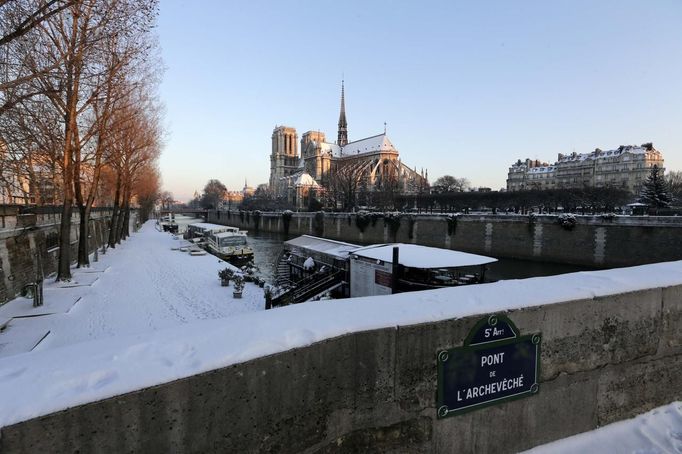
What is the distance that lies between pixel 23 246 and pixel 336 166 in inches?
4431

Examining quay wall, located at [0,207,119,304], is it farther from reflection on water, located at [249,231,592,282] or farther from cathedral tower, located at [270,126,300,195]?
cathedral tower, located at [270,126,300,195]

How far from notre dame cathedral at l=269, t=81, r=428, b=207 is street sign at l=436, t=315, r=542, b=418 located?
74.2 m

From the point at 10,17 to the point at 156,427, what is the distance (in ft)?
33.9

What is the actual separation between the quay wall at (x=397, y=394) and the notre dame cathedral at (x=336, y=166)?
73.6 meters

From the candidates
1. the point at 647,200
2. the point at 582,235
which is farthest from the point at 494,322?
the point at 647,200

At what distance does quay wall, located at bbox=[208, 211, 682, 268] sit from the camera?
2888 centimetres

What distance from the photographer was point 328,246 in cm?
1988

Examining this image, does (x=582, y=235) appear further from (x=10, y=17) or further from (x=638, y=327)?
(x=10, y=17)

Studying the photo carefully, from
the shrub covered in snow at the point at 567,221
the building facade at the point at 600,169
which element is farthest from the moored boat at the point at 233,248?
the building facade at the point at 600,169

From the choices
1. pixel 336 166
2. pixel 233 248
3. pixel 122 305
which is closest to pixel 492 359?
pixel 122 305

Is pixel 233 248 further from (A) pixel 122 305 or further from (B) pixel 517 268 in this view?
(B) pixel 517 268

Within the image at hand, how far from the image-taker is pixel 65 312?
41.9 ft

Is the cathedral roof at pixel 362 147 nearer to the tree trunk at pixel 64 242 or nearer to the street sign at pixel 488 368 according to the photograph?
the tree trunk at pixel 64 242

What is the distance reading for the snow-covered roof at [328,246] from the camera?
17.7 meters
